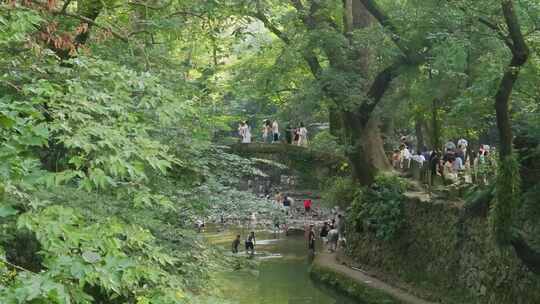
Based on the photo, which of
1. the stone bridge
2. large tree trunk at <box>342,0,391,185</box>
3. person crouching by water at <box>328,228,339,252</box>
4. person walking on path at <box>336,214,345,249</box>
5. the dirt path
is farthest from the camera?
person walking on path at <box>336,214,345,249</box>

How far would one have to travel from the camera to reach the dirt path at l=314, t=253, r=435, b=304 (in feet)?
56.9

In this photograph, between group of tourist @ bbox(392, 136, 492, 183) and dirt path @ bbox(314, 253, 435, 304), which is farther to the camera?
group of tourist @ bbox(392, 136, 492, 183)

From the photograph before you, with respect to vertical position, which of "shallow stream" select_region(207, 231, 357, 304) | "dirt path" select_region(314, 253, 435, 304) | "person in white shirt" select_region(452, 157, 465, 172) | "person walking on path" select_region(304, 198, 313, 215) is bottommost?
"shallow stream" select_region(207, 231, 357, 304)

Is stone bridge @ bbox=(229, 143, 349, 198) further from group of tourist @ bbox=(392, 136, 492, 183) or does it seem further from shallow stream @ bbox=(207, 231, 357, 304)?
shallow stream @ bbox=(207, 231, 357, 304)

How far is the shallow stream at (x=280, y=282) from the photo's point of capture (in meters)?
19.0

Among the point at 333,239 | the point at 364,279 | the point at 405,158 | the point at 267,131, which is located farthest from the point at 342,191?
the point at 267,131

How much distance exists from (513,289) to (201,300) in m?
9.31

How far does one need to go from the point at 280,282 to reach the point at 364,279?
2819 mm

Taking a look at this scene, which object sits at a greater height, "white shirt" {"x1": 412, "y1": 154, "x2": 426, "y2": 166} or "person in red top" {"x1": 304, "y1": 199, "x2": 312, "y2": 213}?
"white shirt" {"x1": 412, "y1": 154, "x2": 426, "y2": 166}

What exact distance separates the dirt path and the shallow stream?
63 cm

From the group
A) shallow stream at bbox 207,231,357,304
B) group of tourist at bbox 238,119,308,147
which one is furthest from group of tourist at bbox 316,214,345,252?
group of tourist at bbox 238,119,308,147

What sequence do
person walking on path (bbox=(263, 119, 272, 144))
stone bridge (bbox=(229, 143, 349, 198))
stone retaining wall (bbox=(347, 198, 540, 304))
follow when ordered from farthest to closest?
person walking on path (bbox=(263, 119, 272, 144)), stone bridge (bbox=(229, 143, 349, 198)), stone retaining wall (bbox=(347, 198, 540, 304))

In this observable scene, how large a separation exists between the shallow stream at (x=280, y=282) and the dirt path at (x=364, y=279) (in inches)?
24.9

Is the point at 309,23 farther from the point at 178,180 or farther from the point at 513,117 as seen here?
the point at 178,180
